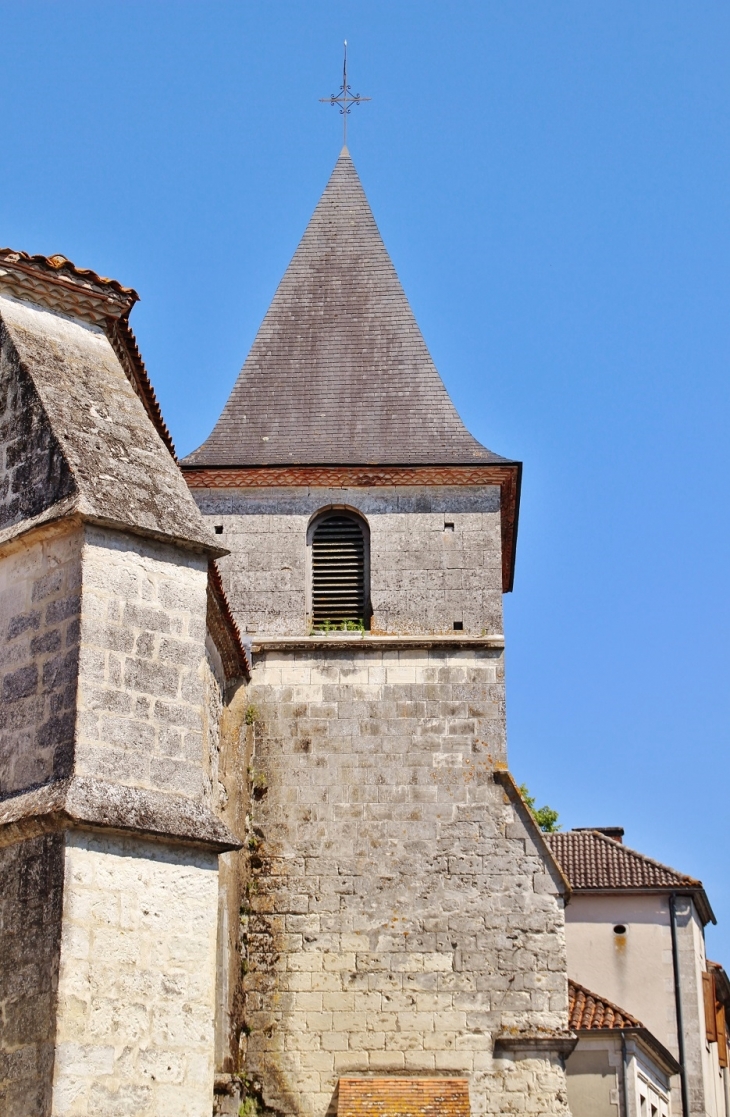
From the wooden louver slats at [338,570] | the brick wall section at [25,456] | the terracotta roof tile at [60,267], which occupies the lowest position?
the brick wall section at [25,456]

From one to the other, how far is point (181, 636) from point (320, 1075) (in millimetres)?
8414

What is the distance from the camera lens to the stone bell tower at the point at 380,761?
1448cm

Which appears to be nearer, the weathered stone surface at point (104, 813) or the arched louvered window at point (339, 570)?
the weathered stone surface at point (104, 813)

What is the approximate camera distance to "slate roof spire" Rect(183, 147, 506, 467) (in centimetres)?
1712

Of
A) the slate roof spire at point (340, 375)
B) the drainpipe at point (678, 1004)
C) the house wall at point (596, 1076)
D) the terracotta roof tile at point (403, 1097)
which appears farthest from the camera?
the drainpipe at point (678, 1004)

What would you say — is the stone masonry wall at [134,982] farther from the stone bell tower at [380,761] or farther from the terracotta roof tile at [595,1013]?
the terracotta roof tile at [595,1013]

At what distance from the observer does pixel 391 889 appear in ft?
49.0

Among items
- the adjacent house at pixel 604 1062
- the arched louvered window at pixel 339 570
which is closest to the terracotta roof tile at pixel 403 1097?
the arched louvered window at pixel 339 570

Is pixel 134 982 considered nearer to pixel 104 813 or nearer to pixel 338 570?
pixel 104 813

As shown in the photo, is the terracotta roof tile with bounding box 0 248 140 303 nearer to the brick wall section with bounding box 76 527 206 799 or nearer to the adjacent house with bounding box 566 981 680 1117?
the brick wall section with bounding box 76 527 206 799

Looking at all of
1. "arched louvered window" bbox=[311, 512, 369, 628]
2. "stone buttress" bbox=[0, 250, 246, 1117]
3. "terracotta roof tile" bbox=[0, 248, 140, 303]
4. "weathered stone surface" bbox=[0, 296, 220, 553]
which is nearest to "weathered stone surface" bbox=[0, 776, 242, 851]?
"stone buttress" bbox=[0, 250, 246, 1117]

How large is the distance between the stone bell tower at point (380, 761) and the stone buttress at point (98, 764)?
7974 mm

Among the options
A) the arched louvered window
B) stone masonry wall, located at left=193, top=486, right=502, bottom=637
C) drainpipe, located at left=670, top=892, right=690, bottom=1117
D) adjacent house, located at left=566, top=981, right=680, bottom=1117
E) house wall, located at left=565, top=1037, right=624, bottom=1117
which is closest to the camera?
stone masonry wall, located at left=193, top=486, right=502, bottom=637

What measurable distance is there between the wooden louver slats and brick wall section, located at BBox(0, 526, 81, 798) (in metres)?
9.30
